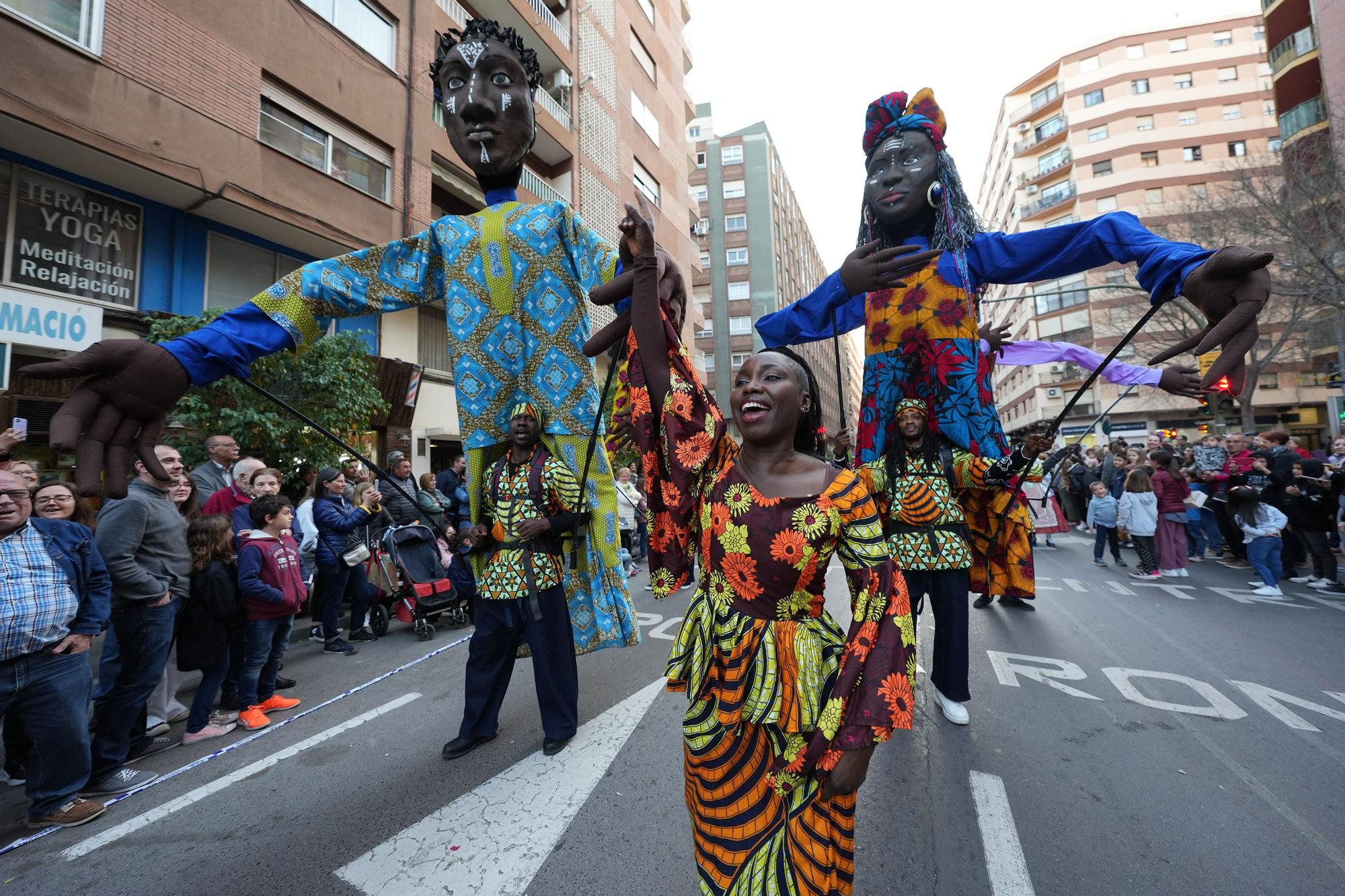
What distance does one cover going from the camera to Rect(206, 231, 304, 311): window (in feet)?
30.4

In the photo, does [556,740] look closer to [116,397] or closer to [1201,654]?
[116,397]

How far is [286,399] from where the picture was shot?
23.3 feet

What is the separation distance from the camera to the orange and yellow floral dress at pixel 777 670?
1427mm

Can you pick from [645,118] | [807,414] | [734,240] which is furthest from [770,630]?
[734,240]

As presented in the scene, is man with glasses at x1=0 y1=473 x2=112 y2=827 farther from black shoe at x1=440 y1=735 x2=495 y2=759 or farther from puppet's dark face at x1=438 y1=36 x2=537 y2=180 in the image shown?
puppet's dark face at x1=438 y1=36 x2=537 y2=180

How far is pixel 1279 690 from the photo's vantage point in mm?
3812

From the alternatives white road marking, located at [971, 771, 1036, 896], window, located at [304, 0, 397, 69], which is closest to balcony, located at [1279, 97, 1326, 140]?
white road marking, located at [971, 771, 1036, 896]

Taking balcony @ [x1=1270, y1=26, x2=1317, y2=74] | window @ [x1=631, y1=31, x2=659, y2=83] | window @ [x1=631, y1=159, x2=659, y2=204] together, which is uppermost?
window @ [x1=631, y1=31, x2=659, y2=83]

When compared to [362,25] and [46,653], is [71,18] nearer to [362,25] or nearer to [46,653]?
[362,25]

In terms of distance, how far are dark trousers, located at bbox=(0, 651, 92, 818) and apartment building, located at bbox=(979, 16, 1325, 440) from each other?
115 feet

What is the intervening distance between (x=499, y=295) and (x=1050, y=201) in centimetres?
4573

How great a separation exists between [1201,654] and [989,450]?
10.6 ft

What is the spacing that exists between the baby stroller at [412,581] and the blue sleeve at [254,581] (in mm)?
1894

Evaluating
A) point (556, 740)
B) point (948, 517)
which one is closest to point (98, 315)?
point (556, 740)
